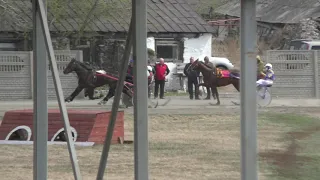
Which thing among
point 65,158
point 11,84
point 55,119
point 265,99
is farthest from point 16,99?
point 65,158

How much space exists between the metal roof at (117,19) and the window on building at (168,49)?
3.22 ft

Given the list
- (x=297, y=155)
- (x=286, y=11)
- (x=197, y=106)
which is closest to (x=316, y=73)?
(x=197, y=106)

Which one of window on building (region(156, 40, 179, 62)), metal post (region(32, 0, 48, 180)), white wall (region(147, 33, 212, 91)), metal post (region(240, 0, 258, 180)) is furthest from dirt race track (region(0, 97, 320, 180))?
white wall (region(147, 33, 212, 91))

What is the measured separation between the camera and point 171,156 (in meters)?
12.8

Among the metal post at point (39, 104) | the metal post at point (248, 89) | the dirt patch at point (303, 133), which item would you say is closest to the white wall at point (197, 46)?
the dirt patch at point (303, 133)

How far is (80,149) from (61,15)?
69.2 ft

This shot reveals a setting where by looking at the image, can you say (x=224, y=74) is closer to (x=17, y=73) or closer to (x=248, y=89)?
(x=17, y=73)

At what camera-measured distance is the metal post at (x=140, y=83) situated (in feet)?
18.0

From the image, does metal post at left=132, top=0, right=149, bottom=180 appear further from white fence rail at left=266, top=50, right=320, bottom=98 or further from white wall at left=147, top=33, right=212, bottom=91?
white wall at left=147, top=33, right=212, bottom=91

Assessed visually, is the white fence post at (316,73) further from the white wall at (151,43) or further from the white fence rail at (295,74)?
the white wall at (151,43)

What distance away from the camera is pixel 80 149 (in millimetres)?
13680

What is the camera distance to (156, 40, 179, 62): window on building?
3841 centimetres

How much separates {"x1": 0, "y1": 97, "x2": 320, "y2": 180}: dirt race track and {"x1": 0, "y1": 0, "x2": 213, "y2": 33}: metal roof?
511 inches

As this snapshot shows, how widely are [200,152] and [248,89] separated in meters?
8.39
